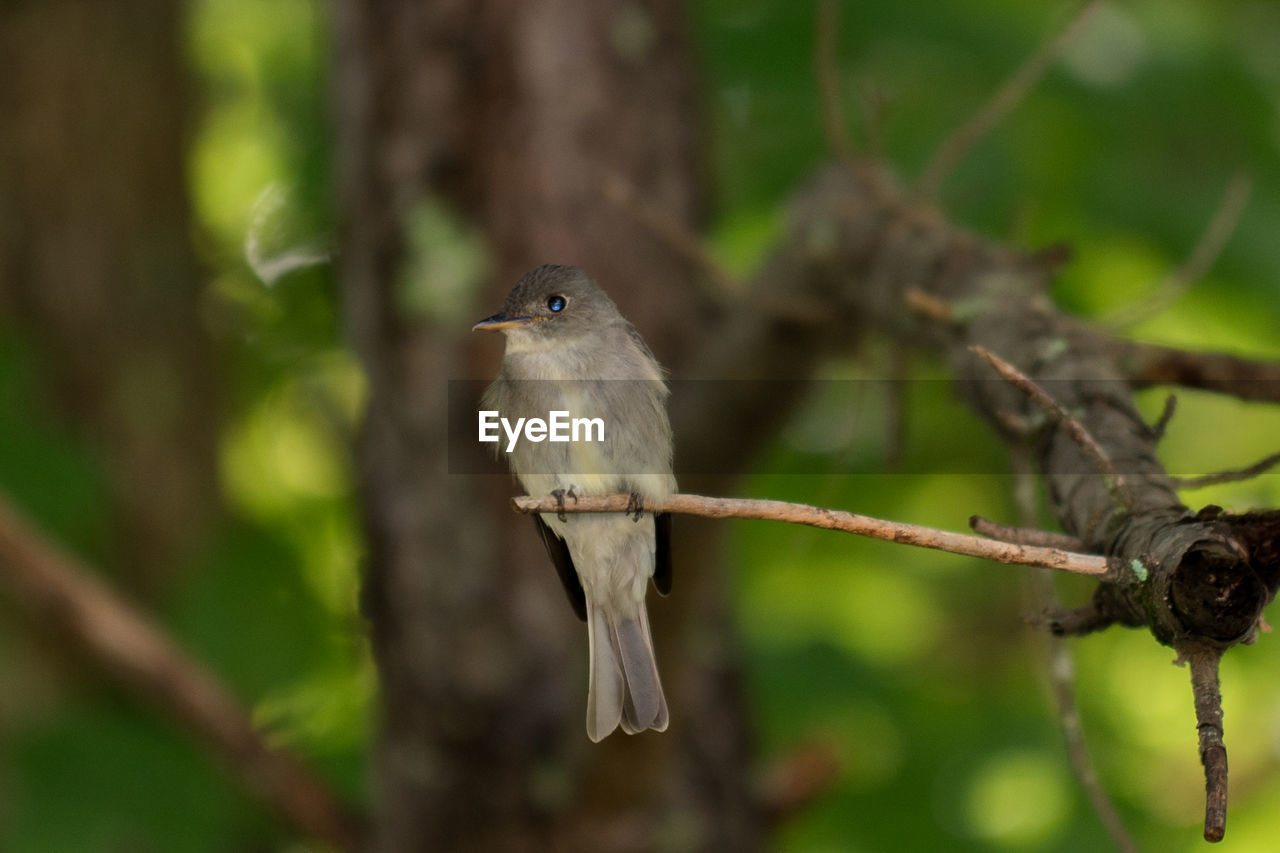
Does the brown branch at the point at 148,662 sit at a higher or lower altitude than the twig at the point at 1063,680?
lower

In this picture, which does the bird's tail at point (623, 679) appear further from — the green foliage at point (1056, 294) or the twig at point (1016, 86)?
the green foliage at point (1056, 294)

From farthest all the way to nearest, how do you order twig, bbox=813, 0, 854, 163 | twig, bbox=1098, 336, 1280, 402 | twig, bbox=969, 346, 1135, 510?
twig, bbox=813, 0, 854, 163 → twig, bbox=1098, 336, 1280, 402 → twig, bbox=969, 346, 1135, 510

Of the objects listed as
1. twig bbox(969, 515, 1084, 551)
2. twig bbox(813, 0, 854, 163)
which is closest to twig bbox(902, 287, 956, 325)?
twig bbox(813, 0, 854, 163)

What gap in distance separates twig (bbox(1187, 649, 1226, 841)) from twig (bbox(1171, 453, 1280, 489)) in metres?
0.49

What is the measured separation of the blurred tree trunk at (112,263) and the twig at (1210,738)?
5.94 metres

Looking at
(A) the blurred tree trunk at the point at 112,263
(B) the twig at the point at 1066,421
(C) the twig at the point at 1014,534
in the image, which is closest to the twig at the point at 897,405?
(B) the twig at the point at 1066,421

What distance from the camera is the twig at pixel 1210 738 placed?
40.1 inches

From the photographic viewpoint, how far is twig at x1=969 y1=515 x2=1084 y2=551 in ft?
4.42

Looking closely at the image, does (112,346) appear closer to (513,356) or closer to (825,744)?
(825,744)

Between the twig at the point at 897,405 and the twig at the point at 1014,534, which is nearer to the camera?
the twig at the point at 1014,534

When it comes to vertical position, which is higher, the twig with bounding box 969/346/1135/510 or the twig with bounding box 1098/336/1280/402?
the twig with bounding box 969/346/1135/510

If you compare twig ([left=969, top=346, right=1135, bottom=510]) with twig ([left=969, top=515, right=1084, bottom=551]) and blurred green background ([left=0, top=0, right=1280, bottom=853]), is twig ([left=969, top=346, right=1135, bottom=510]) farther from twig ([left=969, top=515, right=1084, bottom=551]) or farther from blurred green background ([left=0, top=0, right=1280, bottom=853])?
blurred green background ([left=0, top=0, right=1280, bottom=853])

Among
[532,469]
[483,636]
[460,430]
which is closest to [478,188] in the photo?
[460,430]

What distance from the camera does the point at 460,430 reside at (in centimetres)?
432
